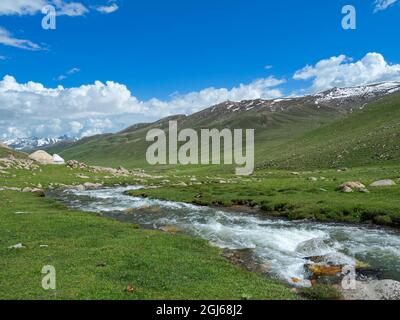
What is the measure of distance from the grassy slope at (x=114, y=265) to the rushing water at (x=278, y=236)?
3.92 m

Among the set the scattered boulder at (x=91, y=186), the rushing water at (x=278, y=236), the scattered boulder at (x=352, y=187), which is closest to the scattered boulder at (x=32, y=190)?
the scattered boulder at (x=91, y=186)

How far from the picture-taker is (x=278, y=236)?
35.3 m

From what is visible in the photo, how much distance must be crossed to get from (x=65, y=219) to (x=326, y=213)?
2893cm

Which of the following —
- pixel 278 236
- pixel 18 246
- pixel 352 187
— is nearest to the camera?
pixel 18 246

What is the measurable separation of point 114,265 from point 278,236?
16599 millimetres

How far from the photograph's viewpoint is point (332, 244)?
105ft

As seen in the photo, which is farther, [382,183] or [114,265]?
[382,183]

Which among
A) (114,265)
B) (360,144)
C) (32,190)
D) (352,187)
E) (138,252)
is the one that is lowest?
(114,265)

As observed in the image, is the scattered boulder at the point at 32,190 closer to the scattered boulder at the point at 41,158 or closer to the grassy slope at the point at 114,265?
the grassy slope at the point at 114,265

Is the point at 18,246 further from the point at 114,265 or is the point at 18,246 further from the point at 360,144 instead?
the point at 360,144

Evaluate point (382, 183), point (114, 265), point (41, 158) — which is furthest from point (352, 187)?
point (41, 158)

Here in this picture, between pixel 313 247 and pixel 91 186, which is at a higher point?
pixel 91 186

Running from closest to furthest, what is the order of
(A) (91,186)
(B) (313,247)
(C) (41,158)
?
1. (B) (313,247)
2. (A) (91,186)
3. (C) (41,158)
